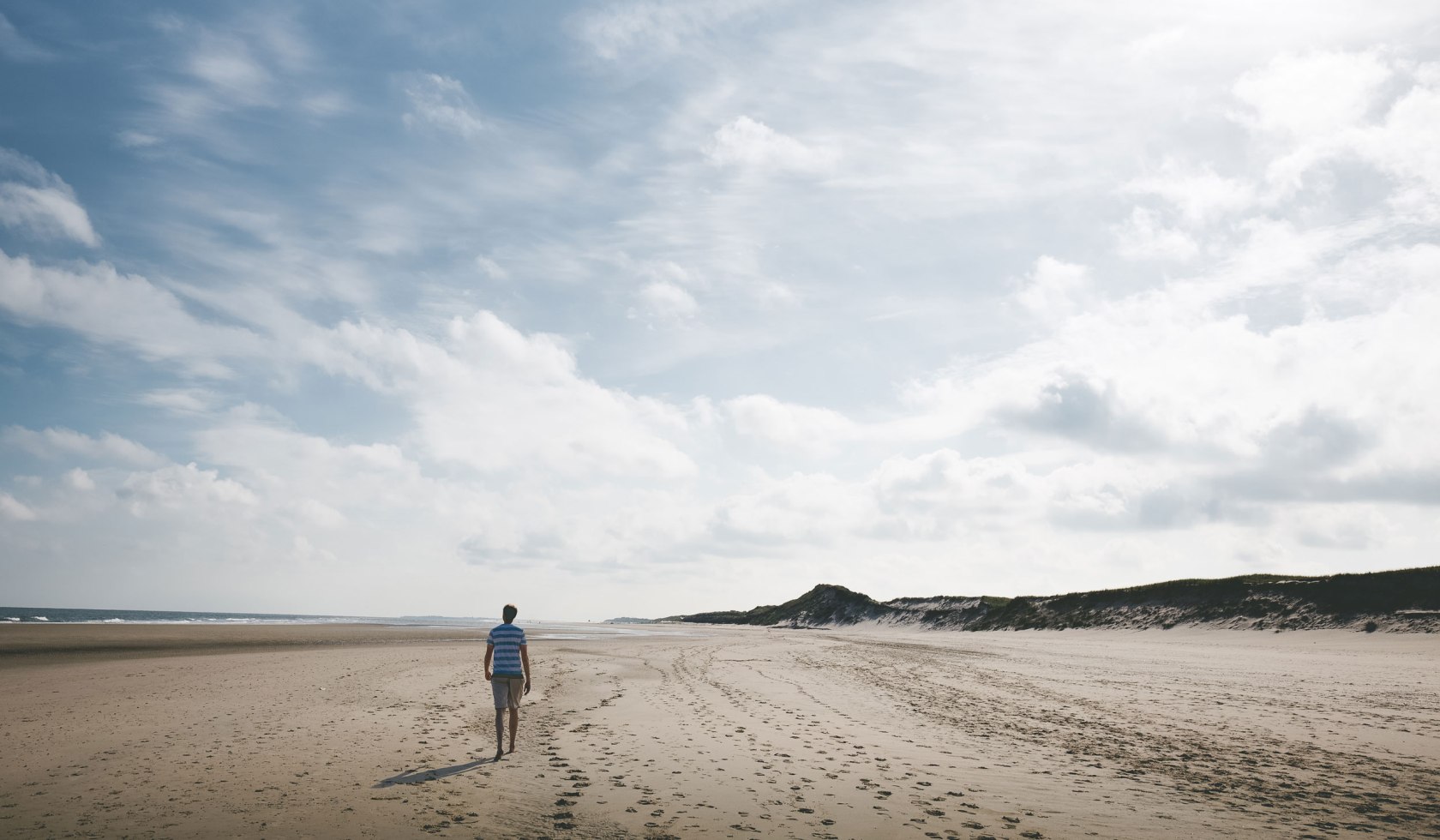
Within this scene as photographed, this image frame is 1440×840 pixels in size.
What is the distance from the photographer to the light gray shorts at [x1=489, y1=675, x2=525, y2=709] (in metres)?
12.9

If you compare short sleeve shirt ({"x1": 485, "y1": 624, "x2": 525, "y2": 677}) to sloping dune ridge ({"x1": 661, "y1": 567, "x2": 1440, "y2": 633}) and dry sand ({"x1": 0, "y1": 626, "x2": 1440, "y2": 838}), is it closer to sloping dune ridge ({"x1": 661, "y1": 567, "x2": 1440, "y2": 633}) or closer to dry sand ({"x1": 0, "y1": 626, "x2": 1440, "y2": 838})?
dry sand ({"x1": 0, "y1": 626, "x2": 1440, "y2": 838})

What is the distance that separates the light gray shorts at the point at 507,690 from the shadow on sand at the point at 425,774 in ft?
3.27

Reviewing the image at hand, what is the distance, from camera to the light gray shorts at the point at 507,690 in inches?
507

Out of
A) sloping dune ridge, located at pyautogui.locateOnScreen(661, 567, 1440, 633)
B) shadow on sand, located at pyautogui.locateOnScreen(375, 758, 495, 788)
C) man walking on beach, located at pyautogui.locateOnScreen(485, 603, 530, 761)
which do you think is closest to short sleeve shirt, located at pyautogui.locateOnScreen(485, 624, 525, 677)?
man walking on beach, located at pyautogui.locateOnScreen(485, 603, 530, 761)

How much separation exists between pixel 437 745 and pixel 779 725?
22.9 ft

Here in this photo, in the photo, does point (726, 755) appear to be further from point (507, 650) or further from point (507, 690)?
point (507, 650)

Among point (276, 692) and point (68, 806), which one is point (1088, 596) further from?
point (68, 806)

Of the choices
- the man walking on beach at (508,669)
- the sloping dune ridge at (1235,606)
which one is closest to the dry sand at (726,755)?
the man walking on beach at (508,669)

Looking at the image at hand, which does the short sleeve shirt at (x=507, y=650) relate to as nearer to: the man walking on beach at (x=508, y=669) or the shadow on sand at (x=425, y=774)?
the man walking on beach at (x=508, y=669)

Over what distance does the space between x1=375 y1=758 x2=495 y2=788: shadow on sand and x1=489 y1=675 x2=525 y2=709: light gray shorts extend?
995 millimetres

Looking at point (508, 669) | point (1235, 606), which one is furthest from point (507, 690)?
point (1235, 606)

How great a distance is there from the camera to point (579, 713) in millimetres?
17391

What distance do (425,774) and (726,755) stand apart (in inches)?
194

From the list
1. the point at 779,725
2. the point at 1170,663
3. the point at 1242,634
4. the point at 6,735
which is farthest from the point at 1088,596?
the point at 6,735
